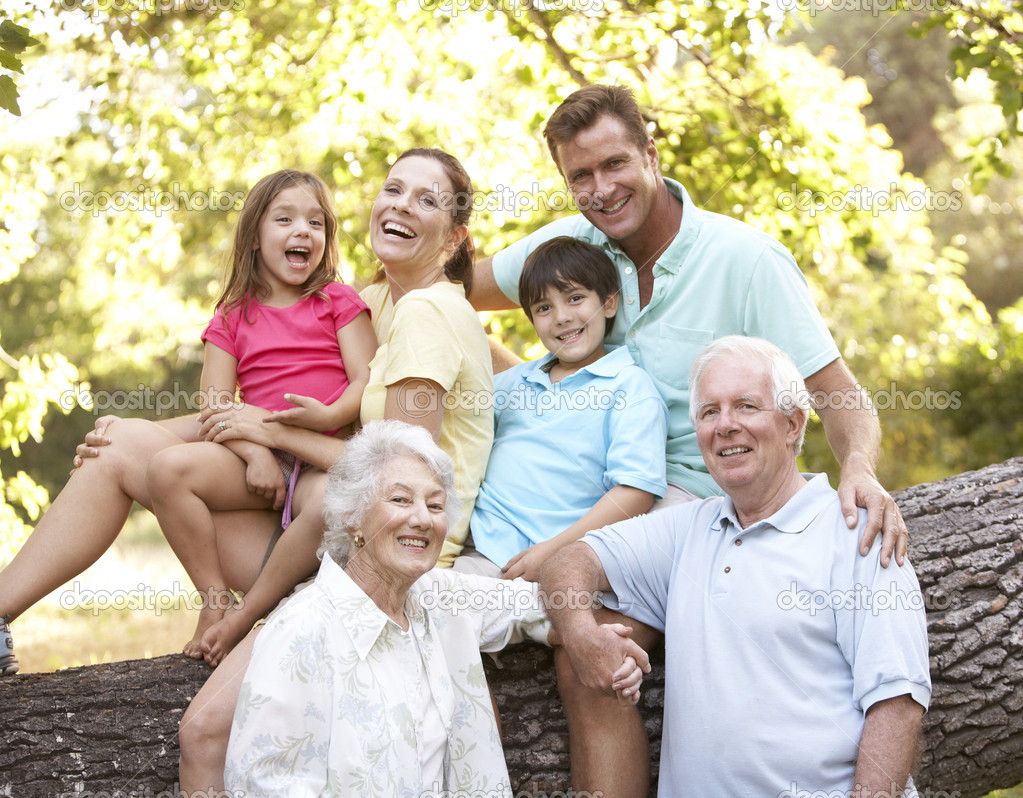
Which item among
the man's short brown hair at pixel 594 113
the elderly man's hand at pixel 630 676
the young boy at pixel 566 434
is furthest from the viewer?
the man's short brown hair at pixel 594 113

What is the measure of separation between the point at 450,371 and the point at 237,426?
683 mm

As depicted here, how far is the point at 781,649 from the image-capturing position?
2.42 m

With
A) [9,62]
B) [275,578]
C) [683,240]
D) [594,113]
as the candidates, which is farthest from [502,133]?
[275,578]

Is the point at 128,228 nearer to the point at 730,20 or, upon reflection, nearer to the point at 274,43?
the point at 274,43

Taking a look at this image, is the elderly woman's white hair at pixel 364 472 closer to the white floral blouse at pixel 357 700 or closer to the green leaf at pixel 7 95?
the white floral blouse at pixel 357 700

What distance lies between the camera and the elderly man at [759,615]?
2316 millimetres

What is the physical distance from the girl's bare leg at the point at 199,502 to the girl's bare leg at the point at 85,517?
5.6 inches

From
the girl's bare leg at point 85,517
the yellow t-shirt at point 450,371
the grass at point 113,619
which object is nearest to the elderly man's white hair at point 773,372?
the yellow t-shirt at point 450,371

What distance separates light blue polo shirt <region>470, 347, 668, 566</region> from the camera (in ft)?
9.43

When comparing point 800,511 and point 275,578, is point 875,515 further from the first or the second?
point 275,578

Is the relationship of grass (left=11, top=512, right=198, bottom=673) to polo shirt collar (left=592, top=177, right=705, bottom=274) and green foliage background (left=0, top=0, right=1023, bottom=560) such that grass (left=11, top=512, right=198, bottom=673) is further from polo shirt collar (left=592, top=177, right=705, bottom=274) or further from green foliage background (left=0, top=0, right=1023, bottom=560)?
polo shirt collar (left=592, top=177, right=705, bottom=274)

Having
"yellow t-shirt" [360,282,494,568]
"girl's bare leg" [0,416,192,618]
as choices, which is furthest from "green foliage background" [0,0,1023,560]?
"yellow t-shirt" [360,282,494,568]

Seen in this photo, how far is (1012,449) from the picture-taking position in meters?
8.52

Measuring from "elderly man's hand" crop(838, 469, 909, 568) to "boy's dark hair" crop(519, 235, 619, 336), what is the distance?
1.03 metres
